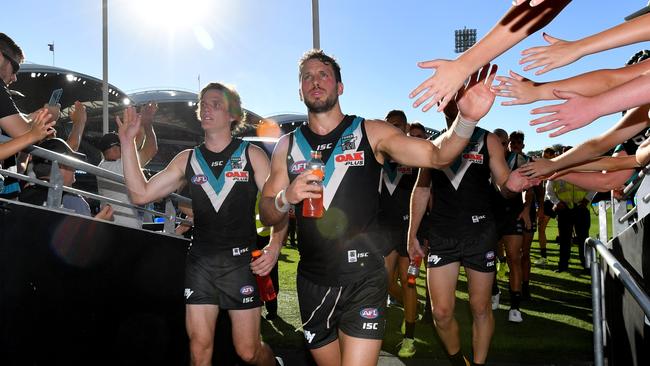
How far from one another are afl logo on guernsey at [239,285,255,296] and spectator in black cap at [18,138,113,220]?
1.41m

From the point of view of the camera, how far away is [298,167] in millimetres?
4141

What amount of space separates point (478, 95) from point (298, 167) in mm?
1441

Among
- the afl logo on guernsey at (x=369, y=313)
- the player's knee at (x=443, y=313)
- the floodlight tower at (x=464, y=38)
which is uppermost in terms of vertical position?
the floodlight tower at (x=464, y=38)

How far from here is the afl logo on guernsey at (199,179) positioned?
206 inches

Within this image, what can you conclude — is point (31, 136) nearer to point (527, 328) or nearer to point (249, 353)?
point (249, 353)

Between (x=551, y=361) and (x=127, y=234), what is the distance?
14.9 ft

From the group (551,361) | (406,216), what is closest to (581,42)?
(551,361)

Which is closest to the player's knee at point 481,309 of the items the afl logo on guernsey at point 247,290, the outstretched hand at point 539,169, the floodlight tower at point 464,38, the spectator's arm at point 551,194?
the outstretched hand at point 539,169

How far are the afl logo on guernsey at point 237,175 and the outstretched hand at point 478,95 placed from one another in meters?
2.49

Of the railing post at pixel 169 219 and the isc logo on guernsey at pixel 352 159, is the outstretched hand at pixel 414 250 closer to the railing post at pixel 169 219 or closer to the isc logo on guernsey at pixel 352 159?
the isc logo on guernsey at pixel 352 159

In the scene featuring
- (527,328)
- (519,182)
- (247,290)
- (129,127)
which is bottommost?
(527,328)

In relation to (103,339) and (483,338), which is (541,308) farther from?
(103,339)

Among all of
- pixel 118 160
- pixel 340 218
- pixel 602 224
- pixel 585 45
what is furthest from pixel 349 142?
pixel 118 160

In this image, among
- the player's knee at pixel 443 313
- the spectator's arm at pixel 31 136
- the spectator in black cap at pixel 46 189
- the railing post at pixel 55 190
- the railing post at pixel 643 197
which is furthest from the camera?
the player's knee at pixel 443 313
